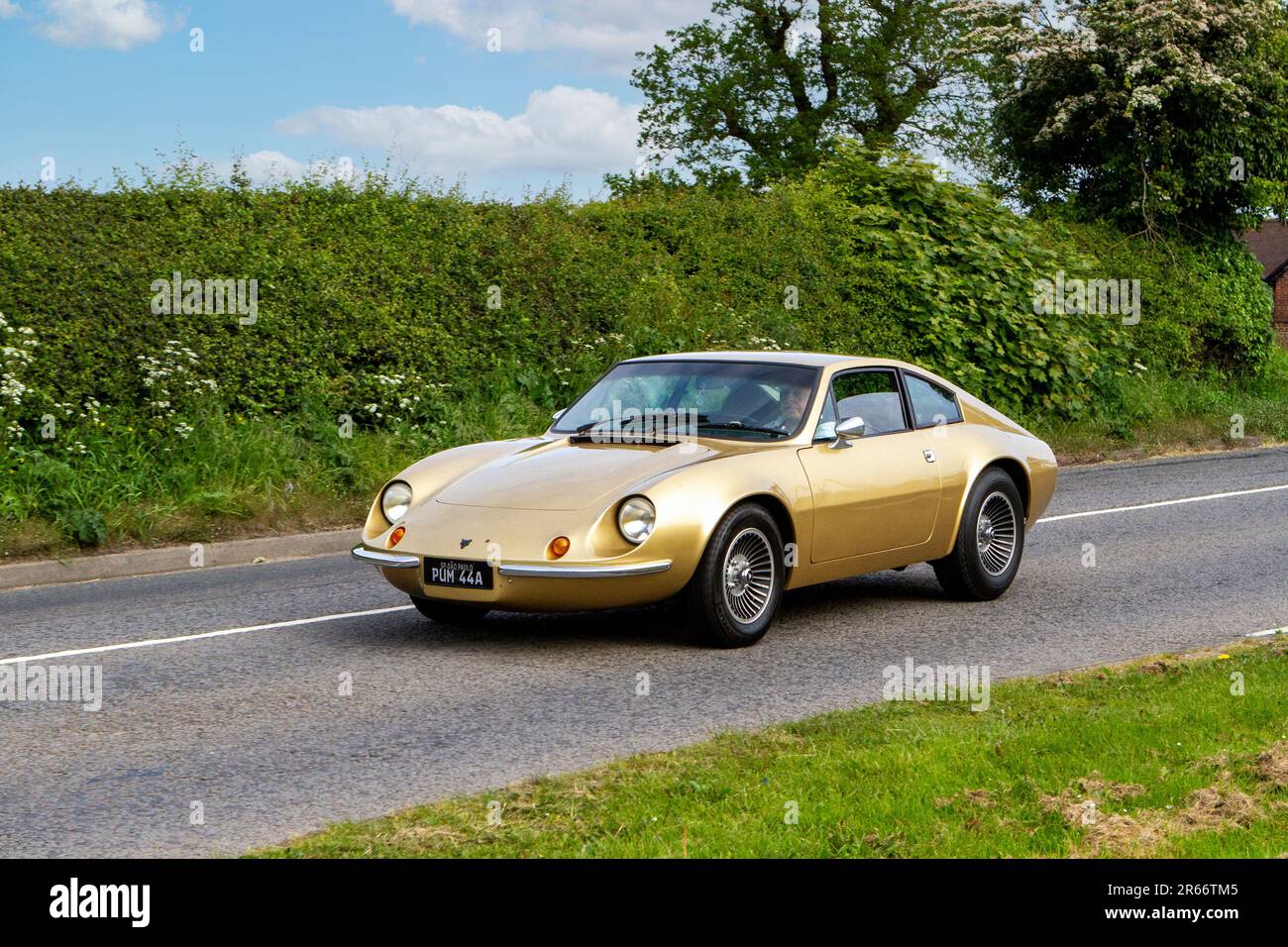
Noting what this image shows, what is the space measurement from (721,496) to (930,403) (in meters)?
2.44

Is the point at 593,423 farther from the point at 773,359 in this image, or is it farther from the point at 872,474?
the point at 872,474

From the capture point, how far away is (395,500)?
862 centimetres

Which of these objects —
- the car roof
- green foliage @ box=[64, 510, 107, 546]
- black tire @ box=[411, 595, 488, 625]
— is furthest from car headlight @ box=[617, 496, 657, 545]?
green foliage @ box=[64, 510, 107, 546]

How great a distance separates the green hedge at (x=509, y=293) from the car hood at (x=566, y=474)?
5942 mm

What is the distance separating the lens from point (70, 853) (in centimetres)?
497

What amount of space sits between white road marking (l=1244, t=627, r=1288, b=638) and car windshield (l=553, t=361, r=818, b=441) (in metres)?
2.80

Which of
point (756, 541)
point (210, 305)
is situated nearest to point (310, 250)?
point (210, 305)

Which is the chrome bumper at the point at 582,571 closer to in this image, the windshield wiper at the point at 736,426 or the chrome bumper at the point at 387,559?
the chrome bumper at the point at 387,559

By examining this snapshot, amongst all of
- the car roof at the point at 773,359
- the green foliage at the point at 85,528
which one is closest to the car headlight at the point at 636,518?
the car roof at the point at 773,359

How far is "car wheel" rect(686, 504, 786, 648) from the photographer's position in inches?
312

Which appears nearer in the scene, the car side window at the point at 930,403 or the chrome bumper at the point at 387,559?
A: the chrome bumper at the point at 387,559

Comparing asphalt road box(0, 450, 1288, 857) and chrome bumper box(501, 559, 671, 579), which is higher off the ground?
chrome bumper box(501, 559, 671, 579)

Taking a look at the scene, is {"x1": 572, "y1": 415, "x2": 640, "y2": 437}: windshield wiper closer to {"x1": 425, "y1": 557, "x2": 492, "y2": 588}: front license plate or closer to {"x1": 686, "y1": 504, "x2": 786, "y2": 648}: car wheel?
{"x1": 686, "y1": 504, "x2": 786, "y2": 648}: car wheel

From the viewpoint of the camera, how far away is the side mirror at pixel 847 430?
8695mm
